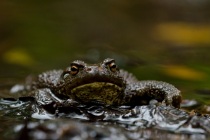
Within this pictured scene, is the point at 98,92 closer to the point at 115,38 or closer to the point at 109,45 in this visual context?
the point at 109,45

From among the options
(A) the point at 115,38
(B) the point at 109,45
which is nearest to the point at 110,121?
(B) the point at 109,45

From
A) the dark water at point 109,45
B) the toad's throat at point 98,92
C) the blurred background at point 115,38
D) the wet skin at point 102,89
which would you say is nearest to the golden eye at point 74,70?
the wet skin at point 102,89

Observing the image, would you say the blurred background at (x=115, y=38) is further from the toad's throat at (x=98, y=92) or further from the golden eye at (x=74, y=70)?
the golden eye at (x=74, y=70)

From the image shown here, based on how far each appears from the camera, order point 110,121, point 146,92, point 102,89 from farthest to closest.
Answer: point 146,92 < point 102,89 < point 110,121

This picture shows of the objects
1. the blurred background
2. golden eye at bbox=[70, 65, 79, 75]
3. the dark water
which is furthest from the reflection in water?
the blurred background

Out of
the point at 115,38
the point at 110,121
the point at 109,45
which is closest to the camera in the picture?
the point at 110,121

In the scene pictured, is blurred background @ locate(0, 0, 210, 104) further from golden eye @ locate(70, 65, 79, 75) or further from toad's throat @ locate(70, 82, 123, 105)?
golden eye @ locate(70, 65, 79, 75)

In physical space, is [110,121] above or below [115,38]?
below

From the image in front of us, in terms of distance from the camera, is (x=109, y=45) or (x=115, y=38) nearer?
(x=109, y=45)
